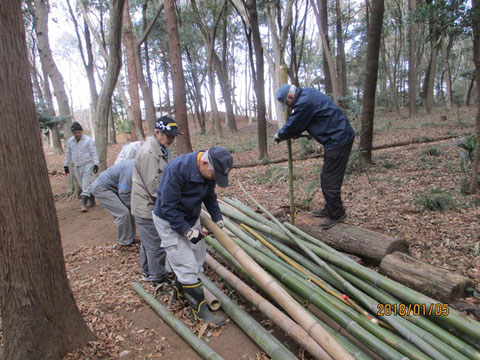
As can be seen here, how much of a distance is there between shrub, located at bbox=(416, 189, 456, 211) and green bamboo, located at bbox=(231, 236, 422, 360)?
8.48 feet

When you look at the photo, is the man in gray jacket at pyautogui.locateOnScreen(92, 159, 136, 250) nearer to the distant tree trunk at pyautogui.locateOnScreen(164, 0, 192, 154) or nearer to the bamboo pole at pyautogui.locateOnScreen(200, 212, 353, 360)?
the distant tree trunk at pyautogui.locateOnScreen(164, 0, 192, 154)

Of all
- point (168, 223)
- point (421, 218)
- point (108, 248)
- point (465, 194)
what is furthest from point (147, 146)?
point (465, 194)

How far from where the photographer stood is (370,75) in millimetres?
6180

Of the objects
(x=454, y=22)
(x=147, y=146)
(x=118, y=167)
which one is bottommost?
(x=118, y=167)

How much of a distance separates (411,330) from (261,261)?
1.43 metres

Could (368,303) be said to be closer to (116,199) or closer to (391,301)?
(391,301)

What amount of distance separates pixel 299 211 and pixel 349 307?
7.38 ft

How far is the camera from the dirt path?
255cm

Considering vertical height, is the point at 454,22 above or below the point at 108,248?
above

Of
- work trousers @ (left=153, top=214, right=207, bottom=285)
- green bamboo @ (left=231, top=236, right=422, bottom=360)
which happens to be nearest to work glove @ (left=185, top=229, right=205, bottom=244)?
work trousers @ (left=153, top=214, right=207, bottom=285)

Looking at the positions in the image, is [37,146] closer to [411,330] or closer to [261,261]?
[261,261]

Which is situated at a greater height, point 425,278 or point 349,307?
point 425,278

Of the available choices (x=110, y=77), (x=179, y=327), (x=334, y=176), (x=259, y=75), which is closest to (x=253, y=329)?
(x=179, y=327)

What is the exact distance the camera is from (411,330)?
2.22 meters
